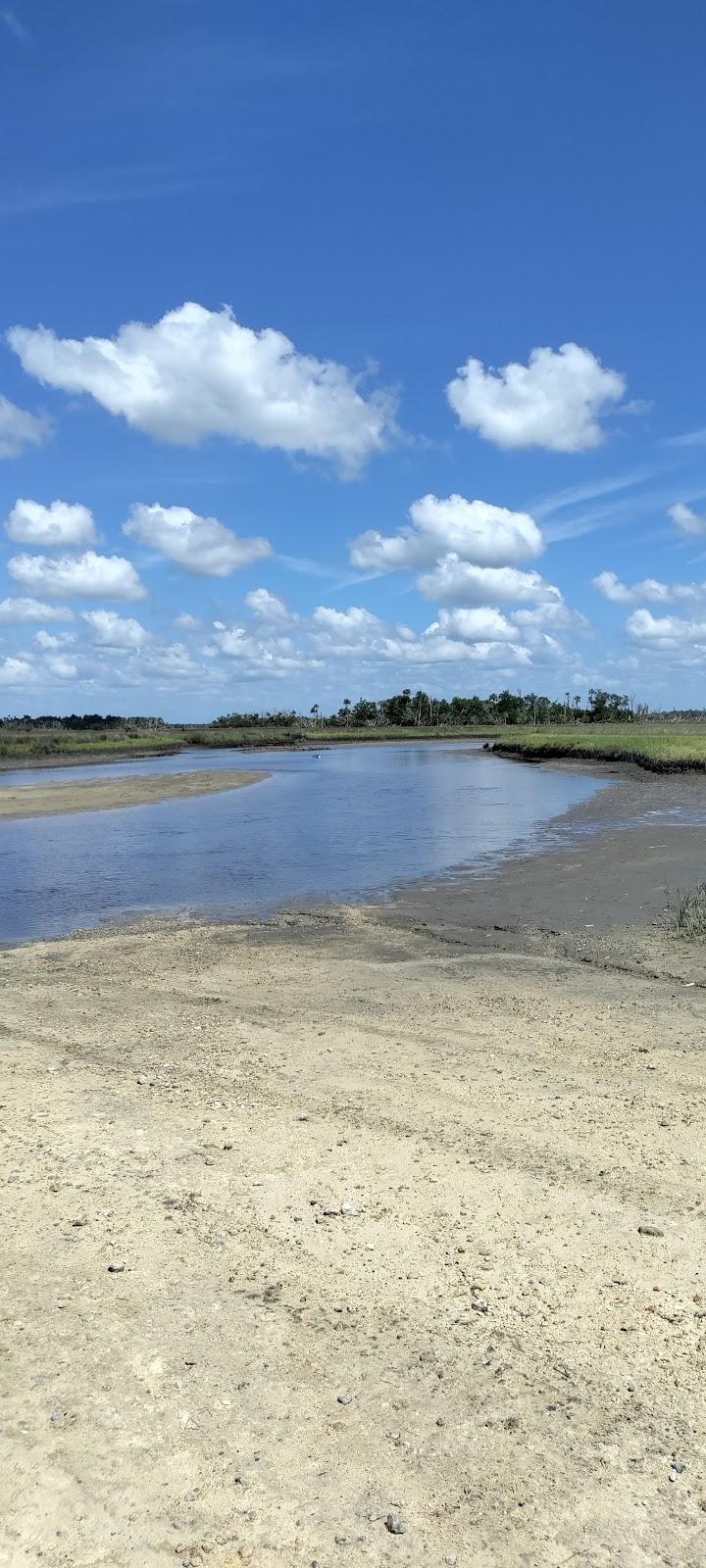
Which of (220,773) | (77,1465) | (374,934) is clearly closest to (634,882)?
(374,934)

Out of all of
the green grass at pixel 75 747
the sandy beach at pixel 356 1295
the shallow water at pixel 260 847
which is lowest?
the shallow water at pixel 260 847

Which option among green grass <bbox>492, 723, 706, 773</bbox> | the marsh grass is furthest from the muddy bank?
green grass <bbox>492, 723, 706, 773</bbox>

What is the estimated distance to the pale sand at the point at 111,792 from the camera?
135 feet

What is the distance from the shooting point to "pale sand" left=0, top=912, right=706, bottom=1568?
346 cm

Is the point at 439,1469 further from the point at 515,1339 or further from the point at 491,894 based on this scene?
the point at 491,894

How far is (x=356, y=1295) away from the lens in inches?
187

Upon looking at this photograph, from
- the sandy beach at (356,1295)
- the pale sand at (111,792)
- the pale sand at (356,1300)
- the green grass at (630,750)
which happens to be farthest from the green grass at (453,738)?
the pale sand at (356,1300)

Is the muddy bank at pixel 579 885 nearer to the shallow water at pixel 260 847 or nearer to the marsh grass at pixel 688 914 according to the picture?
the marsh grass at pixel 688 914

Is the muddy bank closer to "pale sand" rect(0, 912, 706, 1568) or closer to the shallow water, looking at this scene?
the shallow water

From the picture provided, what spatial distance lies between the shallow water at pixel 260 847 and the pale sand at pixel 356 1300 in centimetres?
929

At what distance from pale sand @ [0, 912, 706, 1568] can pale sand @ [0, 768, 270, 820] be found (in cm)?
3286

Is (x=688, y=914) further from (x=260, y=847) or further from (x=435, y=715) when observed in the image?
(x=435, y=715)

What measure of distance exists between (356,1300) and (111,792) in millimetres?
45203

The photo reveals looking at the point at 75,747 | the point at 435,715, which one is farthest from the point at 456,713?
the point at 75,747
